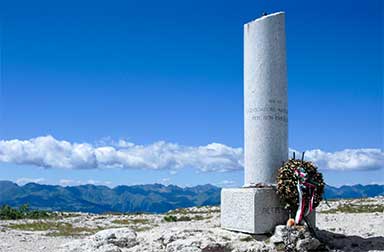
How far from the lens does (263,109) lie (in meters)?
15.0

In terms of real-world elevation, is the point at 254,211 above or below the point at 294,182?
below

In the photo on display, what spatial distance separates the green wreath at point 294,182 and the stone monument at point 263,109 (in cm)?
34

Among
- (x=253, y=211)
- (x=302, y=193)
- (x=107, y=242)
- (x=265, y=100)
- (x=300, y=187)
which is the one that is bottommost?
(x=107, y=242)

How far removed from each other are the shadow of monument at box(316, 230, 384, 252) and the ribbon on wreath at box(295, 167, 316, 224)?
120cm

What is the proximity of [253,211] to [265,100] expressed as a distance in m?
3.28

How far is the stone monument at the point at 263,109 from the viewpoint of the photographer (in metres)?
14.9

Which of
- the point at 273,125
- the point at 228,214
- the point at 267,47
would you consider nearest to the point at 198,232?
the point at 228,214

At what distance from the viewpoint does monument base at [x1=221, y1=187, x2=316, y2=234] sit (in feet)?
45.5

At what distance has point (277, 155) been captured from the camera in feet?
49.4

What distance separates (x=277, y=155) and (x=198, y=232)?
10.8 feet

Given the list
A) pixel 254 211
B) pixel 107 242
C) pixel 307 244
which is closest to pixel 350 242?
pixel 307 244

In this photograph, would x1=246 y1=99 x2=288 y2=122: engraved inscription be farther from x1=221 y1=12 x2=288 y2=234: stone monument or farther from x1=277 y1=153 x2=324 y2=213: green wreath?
x1=277 y1=153 x2=324 y2=213: green wreath

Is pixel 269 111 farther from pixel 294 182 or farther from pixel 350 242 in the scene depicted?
pixel 350 242

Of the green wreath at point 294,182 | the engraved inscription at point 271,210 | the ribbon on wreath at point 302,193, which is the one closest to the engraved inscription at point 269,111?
the green wreath at point 294,182
